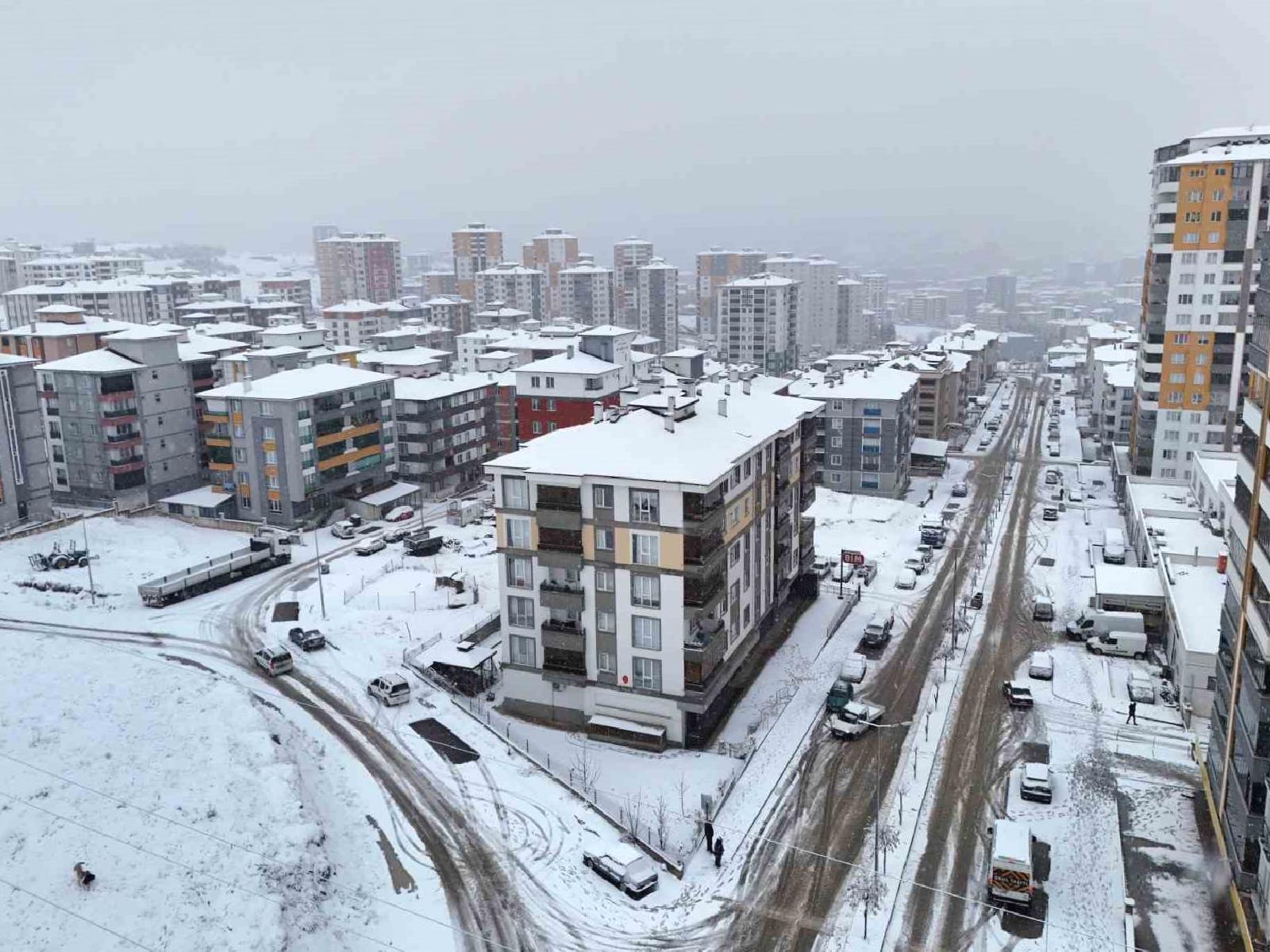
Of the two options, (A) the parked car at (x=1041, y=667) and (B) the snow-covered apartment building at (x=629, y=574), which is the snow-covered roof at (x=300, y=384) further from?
(A) the parked car at (x=1041, y=667)

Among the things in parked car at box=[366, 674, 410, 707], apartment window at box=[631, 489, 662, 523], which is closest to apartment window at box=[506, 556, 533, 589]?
apartment window at box=[631, 489, 662, 523]

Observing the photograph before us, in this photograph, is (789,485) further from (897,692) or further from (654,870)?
(654,870)

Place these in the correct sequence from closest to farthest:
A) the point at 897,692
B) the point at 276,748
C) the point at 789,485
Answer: the point at 276,748 → the point at 897,692 → the point at 789,485

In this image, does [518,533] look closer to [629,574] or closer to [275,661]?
[629,574]

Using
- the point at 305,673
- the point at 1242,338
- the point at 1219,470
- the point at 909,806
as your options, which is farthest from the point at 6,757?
the point at 1242,338

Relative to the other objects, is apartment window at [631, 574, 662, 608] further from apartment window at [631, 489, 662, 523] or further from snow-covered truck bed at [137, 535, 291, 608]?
snow-covered truck bed at [137, 535, 291, 608]

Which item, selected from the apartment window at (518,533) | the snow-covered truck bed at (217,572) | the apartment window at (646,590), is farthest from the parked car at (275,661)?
the apartment window at (646,590)
